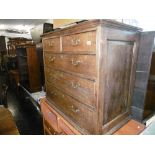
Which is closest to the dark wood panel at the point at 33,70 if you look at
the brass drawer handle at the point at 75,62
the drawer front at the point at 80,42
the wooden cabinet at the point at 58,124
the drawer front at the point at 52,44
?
the wooden cabinet at the point at 58,124

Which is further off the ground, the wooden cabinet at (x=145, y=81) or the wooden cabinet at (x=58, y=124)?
the wooden cabinet at (x=145, y=81)

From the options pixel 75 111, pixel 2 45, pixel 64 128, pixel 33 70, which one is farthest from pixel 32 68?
pixel 2 45

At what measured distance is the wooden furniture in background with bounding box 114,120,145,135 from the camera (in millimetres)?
998

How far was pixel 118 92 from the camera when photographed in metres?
0.99

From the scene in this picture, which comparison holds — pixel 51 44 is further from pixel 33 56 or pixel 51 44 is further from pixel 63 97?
pixel 33 56

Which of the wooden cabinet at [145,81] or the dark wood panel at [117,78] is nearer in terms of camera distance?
the dark wood panel at [117,78]

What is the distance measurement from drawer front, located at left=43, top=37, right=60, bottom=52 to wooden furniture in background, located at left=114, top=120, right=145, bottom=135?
857 millimetres

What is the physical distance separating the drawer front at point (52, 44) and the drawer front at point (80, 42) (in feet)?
0.39

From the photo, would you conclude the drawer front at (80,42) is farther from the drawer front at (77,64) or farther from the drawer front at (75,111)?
the drawer front at (75,111)

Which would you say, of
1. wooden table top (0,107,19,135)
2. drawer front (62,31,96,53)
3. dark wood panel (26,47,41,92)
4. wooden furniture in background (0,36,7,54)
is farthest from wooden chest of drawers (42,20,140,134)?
wooden furniture in background (0,36,7,54)

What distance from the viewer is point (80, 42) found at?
88cm

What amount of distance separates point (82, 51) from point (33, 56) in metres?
2.41

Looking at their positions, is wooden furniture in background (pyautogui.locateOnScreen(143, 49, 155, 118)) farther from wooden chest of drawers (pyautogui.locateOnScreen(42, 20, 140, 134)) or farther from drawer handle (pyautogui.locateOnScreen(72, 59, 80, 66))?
drawer handle (pyautogui.locateOnScreen(72, 59, 80, 66))

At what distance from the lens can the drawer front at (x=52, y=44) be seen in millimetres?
1165
